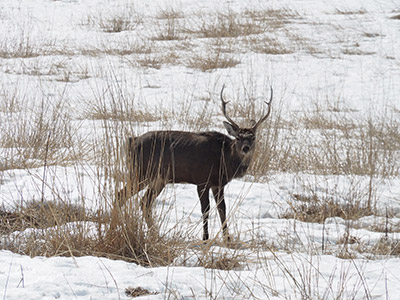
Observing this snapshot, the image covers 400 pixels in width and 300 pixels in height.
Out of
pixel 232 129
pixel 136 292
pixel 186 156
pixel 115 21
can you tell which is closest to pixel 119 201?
pixel 136 292

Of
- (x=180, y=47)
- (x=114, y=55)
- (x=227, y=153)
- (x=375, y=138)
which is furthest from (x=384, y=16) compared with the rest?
(x=227, y=153)

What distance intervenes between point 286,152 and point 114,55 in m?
6.95

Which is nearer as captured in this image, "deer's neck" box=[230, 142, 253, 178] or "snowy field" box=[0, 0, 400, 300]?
"snowy field" box=[0, 0, 400, 300]

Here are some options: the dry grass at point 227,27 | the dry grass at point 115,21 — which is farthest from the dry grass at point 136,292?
the dry grass at point 115,21

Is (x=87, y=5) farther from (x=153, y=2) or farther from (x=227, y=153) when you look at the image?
(x=227, y=153)

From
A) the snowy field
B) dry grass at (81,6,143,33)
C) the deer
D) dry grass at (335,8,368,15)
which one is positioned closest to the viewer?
the snowy field

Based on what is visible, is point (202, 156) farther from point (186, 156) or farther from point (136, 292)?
point (136, 292)

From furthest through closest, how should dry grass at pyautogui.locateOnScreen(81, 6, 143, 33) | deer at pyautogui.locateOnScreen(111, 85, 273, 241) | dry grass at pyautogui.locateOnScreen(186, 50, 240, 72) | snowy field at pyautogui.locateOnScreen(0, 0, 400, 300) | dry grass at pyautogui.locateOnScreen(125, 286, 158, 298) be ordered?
dry grass at pyautogui.locateOnScreen(81, 6, 143, 33) < dry grass at pyautogui.locateOnScreen(186, 50, 240, 72) < deer at pyautogui.locateOnScreen(111, 85, 273, 241) < snowy field at pyautogui.locateOnScreen(0, 0, 400, 300) < dry grass at pyautogui.locateOnScreen(125, 286, 158, 298)

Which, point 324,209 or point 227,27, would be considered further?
point 227,27

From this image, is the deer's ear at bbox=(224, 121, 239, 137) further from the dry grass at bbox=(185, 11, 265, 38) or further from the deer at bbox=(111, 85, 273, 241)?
the dry grass at bbox=(185, 11, 265, 38)

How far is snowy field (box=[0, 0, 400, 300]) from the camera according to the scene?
141 inches

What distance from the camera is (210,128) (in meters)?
9.27

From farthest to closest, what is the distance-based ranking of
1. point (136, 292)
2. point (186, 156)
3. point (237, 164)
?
point (237, 164) < point (186, 156) < point (136, 292)

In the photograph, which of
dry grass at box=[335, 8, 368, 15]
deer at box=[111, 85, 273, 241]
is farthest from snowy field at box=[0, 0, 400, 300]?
deer at box=[111, 85, 273, 241]
